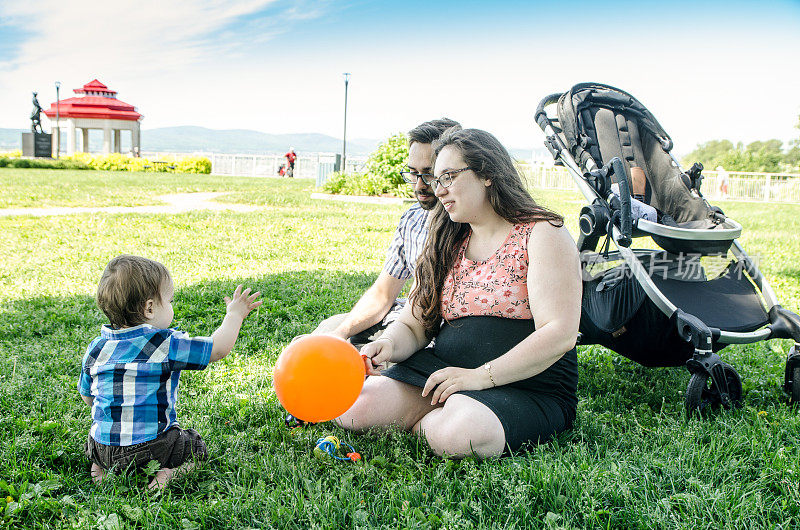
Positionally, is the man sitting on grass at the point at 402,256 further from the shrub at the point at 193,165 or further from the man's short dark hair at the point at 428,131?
the shrub at the point at 193,165

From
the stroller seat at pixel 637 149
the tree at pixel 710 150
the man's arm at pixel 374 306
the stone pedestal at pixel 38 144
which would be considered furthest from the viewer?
the tree at pixel 710 150

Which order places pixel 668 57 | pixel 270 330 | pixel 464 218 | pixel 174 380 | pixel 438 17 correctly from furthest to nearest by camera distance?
pixel 668 57
pixel 438 17
pixel 270 330
pixel 464 218
pixel 174 380

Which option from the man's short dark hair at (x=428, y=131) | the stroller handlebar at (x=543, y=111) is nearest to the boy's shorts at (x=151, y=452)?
the man's short dark hair at (x=428, y=131)

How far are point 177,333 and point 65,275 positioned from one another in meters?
4.14

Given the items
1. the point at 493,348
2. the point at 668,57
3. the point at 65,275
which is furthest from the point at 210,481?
the point at 668,57

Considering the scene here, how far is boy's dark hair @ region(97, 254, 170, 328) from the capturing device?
2.12 m

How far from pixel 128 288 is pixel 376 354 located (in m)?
0.96

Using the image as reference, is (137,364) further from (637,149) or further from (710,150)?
(710,150)

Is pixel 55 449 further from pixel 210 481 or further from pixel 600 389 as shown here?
pixel 600 389

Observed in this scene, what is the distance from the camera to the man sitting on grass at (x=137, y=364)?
2145 mm

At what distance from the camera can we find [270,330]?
4.26m

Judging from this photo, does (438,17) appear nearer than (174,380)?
No

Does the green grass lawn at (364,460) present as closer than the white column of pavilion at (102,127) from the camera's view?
Yes

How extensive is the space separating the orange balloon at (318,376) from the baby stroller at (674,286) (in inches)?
60.7
